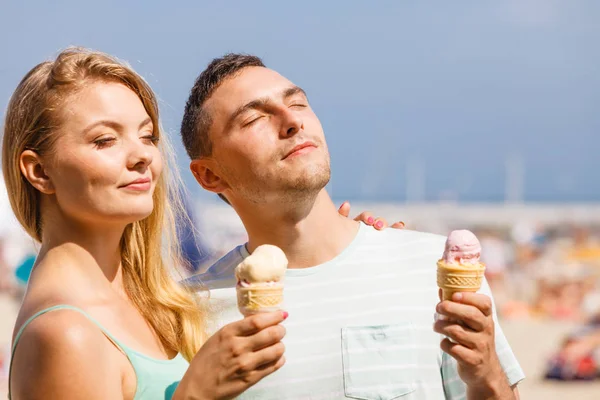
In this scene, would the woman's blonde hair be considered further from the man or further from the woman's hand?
the woman's hand

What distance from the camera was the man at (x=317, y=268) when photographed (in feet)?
11.6

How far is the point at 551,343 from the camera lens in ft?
57.3

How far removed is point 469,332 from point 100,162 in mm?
1539

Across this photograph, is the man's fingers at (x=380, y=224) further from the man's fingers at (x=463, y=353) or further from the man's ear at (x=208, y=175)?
the man's fingers at (x=463, y=353)

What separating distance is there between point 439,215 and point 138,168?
128ft

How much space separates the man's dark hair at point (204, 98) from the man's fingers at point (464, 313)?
5.36 feet

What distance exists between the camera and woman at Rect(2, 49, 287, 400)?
2.81 meters

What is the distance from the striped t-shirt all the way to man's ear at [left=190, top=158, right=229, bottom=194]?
22.8 inches

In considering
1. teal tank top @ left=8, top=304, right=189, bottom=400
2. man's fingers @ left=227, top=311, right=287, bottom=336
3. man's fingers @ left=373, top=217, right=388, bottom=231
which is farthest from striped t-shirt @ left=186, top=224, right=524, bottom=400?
man's fingers @ left=227, top=311, right=287, bottom=336

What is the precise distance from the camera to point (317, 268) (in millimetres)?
3719

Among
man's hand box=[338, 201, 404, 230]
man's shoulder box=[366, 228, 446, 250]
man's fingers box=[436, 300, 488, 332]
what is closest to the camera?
man's fingers box=[436, 300, 488, 332]

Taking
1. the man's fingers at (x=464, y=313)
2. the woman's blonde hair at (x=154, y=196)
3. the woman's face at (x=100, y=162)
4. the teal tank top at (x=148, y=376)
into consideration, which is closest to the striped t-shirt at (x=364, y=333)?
the woman's blonde hair at (x=154, y=196)

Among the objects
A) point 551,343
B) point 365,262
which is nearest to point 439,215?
point 551,343

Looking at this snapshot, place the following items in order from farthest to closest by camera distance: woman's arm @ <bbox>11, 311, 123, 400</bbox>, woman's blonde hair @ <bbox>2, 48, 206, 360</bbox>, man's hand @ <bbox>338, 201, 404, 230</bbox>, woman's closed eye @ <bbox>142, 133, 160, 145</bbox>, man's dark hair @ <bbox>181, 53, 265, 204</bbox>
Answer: man's dark hair @ <bbox>181, 53, 265, 204</bbox> < man's hand @ <bbox>338, 201, 404, 230</bbox> < woman's closed eye @ <bbox>142, 133, 160, 145</bbox> < woman's blonde hair @ <bbox>2, 48, 206, 360</bbox> < woman's arm @ <bbox>11, 311, 123, 400</bbox>
